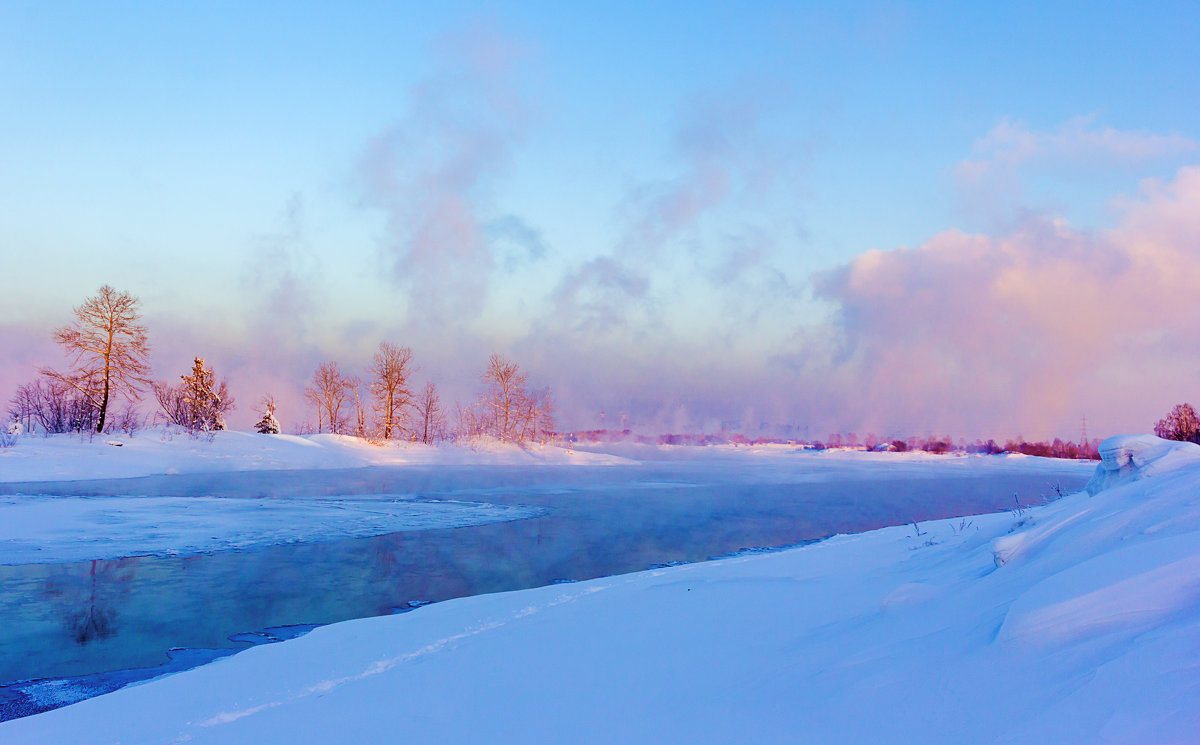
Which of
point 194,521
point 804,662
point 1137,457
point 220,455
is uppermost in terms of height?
point 1137,457

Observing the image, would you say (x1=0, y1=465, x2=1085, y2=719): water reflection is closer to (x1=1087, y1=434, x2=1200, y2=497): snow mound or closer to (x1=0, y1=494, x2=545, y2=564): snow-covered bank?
(x1=0, y1=494, x2=545, y2=564): snow-covered bank

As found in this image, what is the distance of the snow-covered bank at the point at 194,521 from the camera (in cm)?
988

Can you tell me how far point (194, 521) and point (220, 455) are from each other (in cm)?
2044

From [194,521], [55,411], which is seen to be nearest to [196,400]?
[55,411]

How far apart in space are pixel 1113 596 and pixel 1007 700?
64 centimetres

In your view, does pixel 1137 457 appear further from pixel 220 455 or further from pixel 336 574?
pixel 220 455

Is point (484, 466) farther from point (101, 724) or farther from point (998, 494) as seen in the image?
point (101, 724)

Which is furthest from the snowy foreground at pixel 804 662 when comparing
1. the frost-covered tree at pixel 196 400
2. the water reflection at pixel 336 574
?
the frost-covered tree at pixel 196 400

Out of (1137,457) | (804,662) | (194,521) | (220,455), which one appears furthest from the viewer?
(220,455)

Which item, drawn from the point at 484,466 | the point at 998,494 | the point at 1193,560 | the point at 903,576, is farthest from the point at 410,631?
the point at 484,466

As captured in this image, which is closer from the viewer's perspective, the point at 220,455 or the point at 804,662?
the point at 804,662

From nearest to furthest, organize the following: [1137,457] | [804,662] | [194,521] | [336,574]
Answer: [804,662]
[1137,457]
[336,574]
[194,521]

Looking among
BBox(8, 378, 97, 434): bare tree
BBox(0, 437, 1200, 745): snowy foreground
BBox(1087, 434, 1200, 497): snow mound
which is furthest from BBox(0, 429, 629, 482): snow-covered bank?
BBox(1087, 434, 1200, 497): snow mound

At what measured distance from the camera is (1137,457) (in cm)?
496
